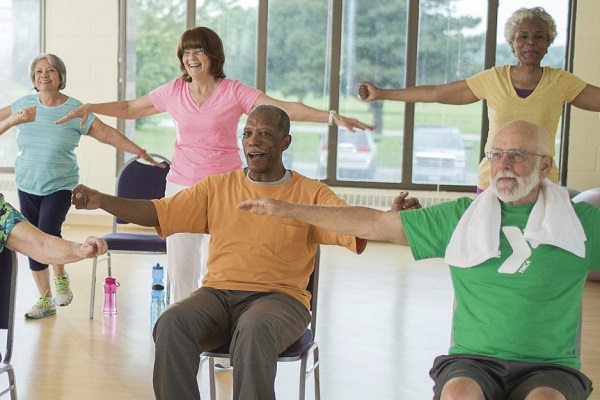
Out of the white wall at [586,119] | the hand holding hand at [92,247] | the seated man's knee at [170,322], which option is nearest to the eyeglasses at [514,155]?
the seated man's knee at [170,322]

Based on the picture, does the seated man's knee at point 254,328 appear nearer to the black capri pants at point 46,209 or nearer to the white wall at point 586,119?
the black capri pants at point 46,209

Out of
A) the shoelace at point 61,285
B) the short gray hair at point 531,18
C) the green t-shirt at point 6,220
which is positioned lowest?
the shoelace at point 61,285

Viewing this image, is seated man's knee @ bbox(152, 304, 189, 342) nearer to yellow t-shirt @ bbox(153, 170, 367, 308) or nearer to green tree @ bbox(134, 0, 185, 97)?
yellow t-shirt @ bbox(153, 170, 367, 308)

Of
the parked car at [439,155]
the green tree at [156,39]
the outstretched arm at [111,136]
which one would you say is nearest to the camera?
the outstretched arm at [111,136]

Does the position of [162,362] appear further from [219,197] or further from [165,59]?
[165,59]

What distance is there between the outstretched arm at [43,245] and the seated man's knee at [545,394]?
1225 mm

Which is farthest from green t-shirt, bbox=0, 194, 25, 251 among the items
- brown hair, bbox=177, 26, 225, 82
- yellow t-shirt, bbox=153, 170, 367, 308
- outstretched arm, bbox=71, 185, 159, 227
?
brown hair, bbox=177, 26, 225, 82

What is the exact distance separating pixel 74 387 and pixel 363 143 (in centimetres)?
491

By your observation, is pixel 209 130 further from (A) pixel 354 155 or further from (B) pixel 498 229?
(A) pixel 354 155

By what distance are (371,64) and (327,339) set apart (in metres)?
4.04

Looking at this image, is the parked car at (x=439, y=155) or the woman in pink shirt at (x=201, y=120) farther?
the parked car at (x=439, y=155)

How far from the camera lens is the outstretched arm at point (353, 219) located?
9.10 feet

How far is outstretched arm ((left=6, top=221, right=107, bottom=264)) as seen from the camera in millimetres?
2715

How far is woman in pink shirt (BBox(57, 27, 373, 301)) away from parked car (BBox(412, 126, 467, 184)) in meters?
4.22
